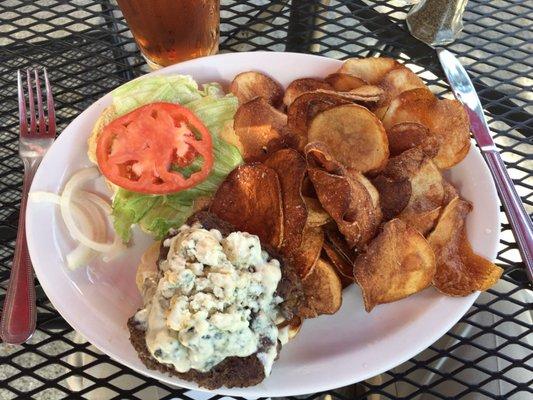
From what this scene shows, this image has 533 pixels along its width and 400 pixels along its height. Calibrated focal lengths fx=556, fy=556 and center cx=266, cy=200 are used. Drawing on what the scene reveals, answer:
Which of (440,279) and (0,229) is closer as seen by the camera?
(440,279)

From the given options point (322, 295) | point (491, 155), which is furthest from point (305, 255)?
point (491, 155)

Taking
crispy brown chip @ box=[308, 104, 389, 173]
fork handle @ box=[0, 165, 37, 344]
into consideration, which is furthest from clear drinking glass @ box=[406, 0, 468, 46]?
fork handle @ box=[0, 165, 37, 344]

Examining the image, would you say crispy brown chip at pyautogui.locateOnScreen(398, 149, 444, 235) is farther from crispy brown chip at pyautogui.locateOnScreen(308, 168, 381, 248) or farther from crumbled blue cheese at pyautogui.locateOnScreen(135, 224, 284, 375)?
crumbled blue cheese at pyautogui.locateOnScreen(135, 224, 284, 375)

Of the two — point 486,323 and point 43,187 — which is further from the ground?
point 43,187

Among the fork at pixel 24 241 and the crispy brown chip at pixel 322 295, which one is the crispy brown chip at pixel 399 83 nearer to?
the crispy brown chip at pixel 322 295

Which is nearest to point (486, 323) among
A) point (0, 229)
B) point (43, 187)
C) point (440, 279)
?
point (440, 279)

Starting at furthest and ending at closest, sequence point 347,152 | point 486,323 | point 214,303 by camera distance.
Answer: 1. point 486,323
2. point 347,152
3. point 214,303

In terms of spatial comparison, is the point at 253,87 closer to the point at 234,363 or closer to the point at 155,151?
the point at 155,151

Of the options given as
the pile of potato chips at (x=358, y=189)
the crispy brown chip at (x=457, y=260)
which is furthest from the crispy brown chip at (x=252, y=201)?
the crispy brown chip at (x=457, y=260)

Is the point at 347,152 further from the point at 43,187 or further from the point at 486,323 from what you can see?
the point at 43,187
